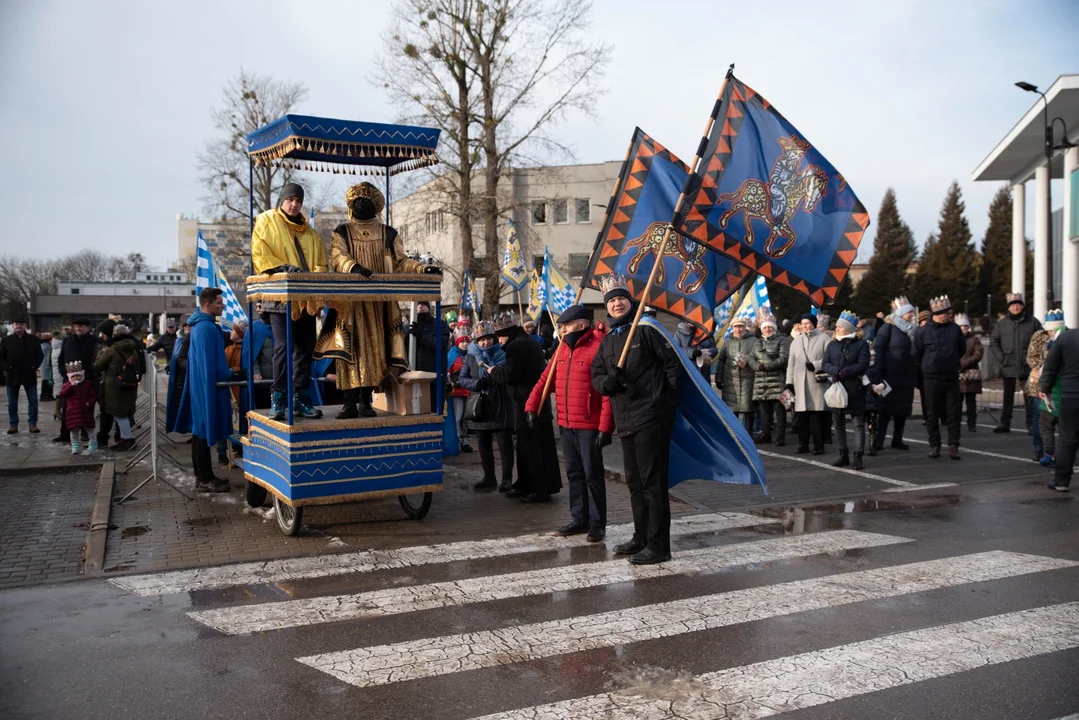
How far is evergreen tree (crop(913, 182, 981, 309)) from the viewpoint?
57438 mm

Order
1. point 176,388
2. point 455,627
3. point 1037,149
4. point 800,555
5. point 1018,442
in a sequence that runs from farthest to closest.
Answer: point 1037,149
point 1018,442
point 176,388
point 800,555
point 455,627

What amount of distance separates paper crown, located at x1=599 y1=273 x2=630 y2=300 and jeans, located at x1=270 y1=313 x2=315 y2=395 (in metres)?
2.64

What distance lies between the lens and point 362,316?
8.37 m

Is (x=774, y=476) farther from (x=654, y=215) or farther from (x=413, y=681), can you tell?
(x=413, y=681)

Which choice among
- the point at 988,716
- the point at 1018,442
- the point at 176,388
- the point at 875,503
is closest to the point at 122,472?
the point at 176,388

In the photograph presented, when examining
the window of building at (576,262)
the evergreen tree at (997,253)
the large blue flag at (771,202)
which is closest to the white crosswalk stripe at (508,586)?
the large blue flag at (771,202)

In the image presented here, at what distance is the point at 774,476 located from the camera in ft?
36.0

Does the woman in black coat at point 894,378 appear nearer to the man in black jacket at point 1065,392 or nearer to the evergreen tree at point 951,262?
the man in black jacket at point 1065,392

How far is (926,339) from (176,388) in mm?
10080

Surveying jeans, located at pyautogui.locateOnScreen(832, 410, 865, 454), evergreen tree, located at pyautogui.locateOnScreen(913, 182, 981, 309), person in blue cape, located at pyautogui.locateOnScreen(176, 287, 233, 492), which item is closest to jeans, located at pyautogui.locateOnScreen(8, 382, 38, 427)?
person in blue cape, located at pyautogui.locateOnScreen(176, 287, 233, 492)

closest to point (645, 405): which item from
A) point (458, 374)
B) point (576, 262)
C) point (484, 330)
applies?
point (484, 330)

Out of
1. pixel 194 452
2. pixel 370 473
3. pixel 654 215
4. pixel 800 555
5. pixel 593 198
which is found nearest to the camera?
pixel 800 555

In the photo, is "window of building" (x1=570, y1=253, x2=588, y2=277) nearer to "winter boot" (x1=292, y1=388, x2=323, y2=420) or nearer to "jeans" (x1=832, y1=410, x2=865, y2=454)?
"jeans" (x1=832, y1=410, x2=865, y2=454)

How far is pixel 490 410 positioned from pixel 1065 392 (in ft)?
20.1
